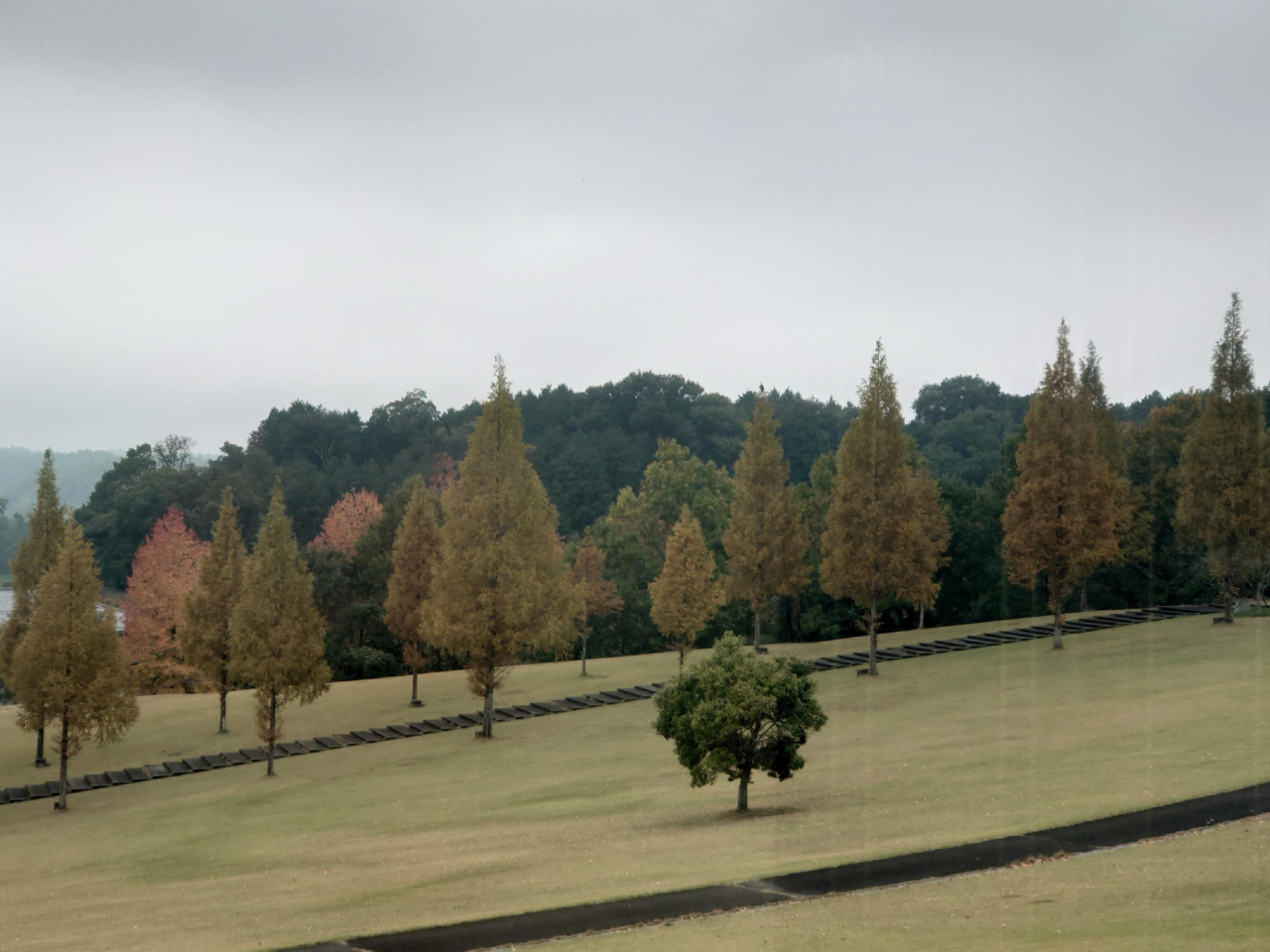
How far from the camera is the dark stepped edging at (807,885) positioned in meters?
13.8

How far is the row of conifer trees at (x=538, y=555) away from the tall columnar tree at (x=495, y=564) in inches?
3.2

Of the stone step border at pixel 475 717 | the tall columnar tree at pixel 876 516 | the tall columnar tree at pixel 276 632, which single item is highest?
the tall columnar tree at pixel 876 516

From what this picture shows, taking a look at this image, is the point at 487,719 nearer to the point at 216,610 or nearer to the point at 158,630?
the point at 216,610

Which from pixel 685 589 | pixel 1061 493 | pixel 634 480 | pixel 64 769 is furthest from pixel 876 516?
pixel 634 480

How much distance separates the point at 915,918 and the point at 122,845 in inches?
810

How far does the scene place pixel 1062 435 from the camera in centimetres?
4316

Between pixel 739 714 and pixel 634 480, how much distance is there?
90515 mm

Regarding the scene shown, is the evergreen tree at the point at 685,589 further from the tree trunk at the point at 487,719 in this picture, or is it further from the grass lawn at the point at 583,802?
the tree trunk at the point at 487,719

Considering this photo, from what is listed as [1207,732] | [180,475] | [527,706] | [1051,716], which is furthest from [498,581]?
[180,475]

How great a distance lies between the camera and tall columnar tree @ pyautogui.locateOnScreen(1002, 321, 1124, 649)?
141 ft

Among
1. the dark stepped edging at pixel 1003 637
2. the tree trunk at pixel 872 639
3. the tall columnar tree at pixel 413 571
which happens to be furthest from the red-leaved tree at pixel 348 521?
the tree trunk at pixel 872 639

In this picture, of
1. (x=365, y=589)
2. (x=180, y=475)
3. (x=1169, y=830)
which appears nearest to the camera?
(x=1169, y=830)

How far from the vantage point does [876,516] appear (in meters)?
43.9

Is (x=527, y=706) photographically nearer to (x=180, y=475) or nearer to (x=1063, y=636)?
(x=1063, y=636)
